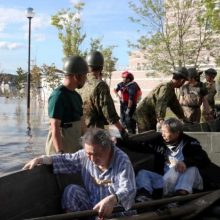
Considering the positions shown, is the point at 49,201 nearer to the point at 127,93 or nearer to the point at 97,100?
the point at 97,100

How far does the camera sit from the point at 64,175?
4262 millimetres

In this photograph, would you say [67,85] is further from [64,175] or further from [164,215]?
[164,215]

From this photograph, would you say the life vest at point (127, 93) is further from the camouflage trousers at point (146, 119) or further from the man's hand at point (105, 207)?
the man's hand at point (105, 207)

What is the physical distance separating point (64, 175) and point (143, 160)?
5.38 ft

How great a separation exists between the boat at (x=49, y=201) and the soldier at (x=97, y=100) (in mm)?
1200

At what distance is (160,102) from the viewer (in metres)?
6.47

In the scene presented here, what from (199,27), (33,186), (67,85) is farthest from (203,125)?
(199,27)

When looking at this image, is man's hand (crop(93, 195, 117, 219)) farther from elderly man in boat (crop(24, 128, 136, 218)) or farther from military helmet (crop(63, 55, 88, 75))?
military helmet (crop(63, 55, 88, 75))

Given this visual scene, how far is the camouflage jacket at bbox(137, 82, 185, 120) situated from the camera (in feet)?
21.1

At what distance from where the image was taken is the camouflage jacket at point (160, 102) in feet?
21.1

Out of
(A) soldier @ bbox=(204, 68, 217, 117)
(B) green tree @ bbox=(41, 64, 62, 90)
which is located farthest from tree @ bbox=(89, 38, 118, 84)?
(A) soldier @ bbox=(204, 68, 217, 117)

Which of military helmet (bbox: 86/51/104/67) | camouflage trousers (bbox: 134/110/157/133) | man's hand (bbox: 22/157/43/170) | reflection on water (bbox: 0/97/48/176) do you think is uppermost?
military helmet (bbox: 86/51/104/67)

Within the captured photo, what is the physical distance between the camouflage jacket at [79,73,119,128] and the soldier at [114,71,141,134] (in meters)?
6.24

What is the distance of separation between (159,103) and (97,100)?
1.23m
